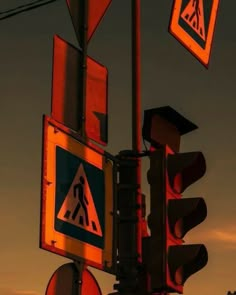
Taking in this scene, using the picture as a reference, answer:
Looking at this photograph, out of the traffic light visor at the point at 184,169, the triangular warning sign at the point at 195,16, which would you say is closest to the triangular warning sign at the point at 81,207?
the traffic light visor at the point at 184,169

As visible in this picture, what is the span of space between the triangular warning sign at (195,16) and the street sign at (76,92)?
3.45 feet

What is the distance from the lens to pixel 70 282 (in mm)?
5023

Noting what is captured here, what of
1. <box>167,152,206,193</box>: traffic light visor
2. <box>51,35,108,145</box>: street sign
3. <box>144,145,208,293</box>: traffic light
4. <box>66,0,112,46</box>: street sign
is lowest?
<box>144,145,208,293</box>: traffic light

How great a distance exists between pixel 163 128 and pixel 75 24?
0.98 m

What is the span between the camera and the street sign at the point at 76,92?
5.39 metres

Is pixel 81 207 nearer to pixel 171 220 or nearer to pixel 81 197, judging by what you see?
pixel 81 197

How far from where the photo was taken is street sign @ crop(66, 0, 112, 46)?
230 inches

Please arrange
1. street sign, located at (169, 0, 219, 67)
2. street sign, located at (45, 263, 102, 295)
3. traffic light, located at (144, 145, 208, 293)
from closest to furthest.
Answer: street sign, located at (45, 263, 102, 295), traffic light, located at (144, 145, 208, 293), street sign, located at (169, 0, 219, 67)

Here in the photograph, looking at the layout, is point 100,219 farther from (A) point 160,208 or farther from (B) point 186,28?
(B) point 186,28

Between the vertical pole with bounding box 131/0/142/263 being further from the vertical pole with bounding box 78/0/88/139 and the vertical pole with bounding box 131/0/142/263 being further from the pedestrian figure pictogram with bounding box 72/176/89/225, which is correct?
the pedestrian figure pictogram with bounding box 72/176/89/225

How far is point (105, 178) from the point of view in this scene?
5.71 meters

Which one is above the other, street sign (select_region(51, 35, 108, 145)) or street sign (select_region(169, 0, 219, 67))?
street sign (select_region(169, 0, 219, 67))

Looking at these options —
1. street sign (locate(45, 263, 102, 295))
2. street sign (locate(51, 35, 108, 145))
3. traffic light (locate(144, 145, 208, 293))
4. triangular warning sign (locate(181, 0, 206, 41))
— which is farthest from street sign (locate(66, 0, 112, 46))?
street sign (locate(45, 263, 102, 295))

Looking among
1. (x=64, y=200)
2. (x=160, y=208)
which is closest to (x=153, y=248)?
(x=160, y=208)
